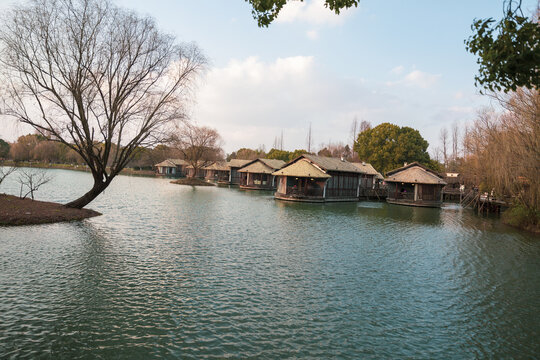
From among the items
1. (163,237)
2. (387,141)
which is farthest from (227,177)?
(163,237)

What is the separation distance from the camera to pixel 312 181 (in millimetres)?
41906

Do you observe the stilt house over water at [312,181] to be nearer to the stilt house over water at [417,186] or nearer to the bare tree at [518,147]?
the stilt house over water at [417,186]

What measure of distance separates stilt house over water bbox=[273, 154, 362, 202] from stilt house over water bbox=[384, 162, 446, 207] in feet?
23.5

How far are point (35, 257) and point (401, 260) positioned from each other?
14303 mm

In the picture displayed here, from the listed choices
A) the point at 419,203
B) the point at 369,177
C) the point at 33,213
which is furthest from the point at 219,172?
the point at 33,213

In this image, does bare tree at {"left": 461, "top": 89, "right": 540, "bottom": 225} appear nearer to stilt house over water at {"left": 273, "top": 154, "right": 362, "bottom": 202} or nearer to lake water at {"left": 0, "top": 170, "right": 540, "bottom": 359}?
lake water at {"left": 0, "top": 170, "right": 540, "bottom": 359}

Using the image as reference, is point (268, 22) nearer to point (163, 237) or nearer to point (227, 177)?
point (163, 237)

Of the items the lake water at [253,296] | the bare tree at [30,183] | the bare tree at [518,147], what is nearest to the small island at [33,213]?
the bare tree at [30,183]

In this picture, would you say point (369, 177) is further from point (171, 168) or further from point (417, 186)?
point (171, 168)

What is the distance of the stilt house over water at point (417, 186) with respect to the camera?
1709 inches

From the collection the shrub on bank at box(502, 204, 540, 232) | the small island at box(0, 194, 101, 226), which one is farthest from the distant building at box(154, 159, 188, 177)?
the shrub on bank at box(502, 204, 540, 232)

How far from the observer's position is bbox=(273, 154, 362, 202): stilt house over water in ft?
132

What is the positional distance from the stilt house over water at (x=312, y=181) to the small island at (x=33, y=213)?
24.5m

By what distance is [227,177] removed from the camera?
245 ft
